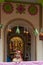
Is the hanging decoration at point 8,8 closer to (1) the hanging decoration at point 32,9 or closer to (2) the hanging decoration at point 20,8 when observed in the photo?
(2) the hanging decoration at point 20,8

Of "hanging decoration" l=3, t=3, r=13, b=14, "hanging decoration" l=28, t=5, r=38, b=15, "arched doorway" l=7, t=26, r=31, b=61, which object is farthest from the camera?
"arched doorway" l=7, t=26, r=31, b=61

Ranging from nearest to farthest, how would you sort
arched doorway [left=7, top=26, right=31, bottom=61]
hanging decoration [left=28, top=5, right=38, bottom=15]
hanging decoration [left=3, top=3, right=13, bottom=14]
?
1. hanging decoration [left=3, top=3, right=13, bottom=14]
2. hanging decoration [left=28, top=5, right=38, bottom=15]
3. arched doorway [left=7, top=26, right=31, bottom=61]

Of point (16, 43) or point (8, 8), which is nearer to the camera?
point (8, 8)

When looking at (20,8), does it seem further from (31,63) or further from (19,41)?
(19,41)

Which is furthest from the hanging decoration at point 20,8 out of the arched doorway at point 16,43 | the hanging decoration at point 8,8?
the arched doorway at point 16,43

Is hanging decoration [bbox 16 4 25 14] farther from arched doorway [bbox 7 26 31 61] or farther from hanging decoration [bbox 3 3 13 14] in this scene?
arched doorway [bbox 7 26 31 61]

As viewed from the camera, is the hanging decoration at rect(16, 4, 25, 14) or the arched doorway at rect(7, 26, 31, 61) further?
the arched doorway at rect(7, 26, 31, 61)

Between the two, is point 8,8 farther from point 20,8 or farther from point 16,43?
point 16,43

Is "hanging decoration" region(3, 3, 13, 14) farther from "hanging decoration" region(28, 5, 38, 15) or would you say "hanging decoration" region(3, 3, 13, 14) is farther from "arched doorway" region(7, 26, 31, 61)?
"arched doorway" region(7, 26, 31, 61)

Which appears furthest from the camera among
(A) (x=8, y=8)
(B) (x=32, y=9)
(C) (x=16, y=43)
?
(C) (x=16, y=43)

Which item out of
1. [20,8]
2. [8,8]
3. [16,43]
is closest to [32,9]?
Answer: [20,8]

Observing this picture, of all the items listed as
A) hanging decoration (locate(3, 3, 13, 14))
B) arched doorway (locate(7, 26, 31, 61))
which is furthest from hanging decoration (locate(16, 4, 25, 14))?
arched doorway (locate(7, 26, 31, 61))

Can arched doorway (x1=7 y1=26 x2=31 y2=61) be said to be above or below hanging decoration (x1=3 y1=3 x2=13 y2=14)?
below

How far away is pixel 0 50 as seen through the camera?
23.8ft
